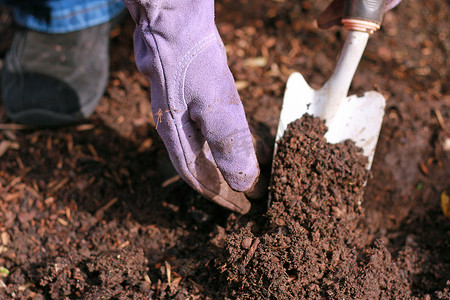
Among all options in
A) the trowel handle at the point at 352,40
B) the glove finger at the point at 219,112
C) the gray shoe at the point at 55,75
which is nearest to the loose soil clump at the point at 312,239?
the trowel handle at the point at 352,40

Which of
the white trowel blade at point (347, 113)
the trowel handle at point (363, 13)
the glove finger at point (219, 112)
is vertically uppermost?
the trowel handle at point (363, 13)

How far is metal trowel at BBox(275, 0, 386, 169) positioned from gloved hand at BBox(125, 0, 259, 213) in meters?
0.36

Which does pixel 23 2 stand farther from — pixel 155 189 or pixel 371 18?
pixel 371 18

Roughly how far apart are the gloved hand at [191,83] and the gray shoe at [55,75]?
2.98ft

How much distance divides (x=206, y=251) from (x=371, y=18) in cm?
118

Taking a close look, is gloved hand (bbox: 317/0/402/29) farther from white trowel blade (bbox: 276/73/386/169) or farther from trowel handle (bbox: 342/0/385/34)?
white trowel blade (bbox: 276/73/386/169)

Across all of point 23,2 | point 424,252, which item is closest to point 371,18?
point 424,252

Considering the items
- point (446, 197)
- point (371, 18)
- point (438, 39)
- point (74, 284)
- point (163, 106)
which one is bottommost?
point (74, 284)

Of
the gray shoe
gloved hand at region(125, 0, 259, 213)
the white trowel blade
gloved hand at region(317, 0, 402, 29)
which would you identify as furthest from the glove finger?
the gray shoe

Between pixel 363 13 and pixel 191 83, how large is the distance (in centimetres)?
77

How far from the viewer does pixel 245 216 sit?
1.64 metres

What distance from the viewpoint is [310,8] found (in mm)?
2848

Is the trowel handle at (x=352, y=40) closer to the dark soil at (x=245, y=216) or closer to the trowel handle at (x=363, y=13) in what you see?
the trowel handle at (x=363, y=13)

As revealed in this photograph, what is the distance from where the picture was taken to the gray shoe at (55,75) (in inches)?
84.7
